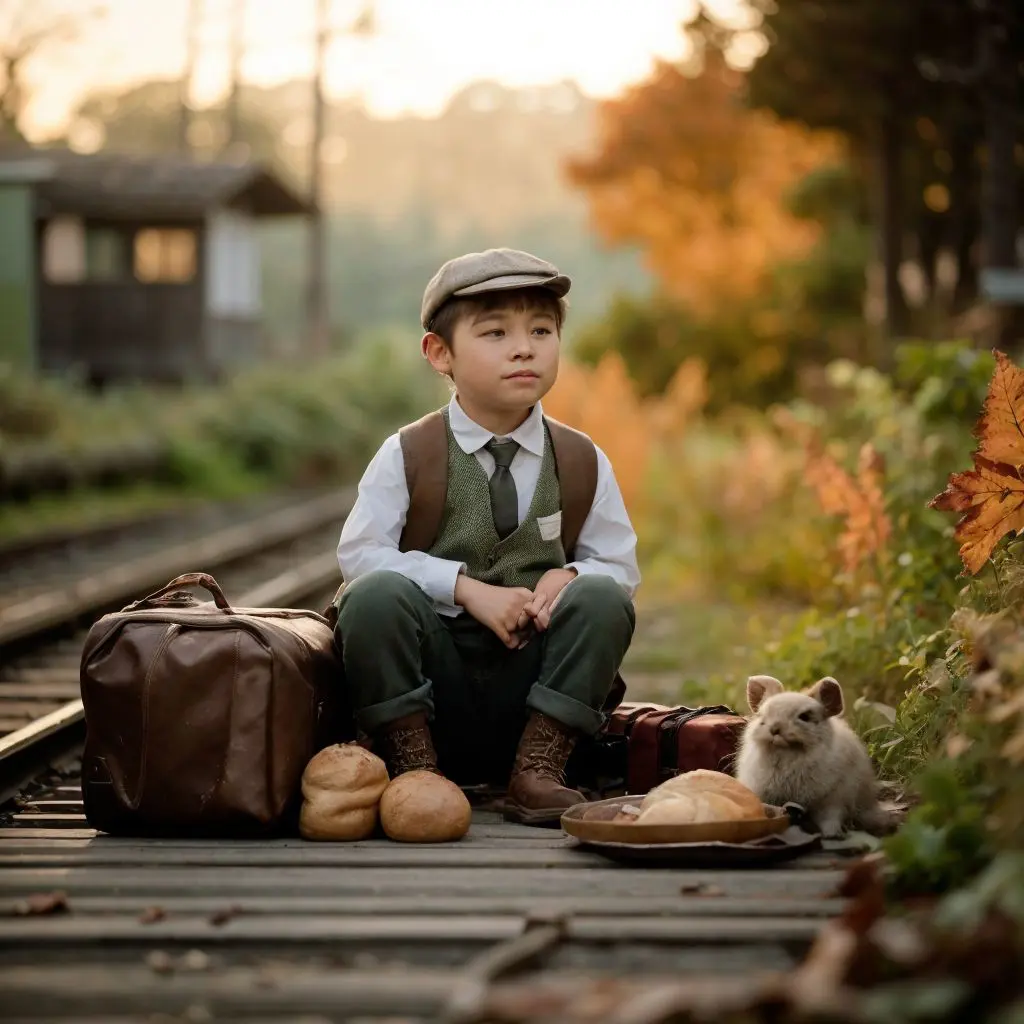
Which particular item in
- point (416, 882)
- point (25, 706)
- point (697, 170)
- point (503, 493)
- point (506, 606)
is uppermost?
point (697, 170)

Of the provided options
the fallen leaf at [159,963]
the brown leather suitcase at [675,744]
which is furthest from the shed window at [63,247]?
the fallen leaf at [159,963]

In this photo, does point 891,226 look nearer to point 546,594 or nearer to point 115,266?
point 546,594

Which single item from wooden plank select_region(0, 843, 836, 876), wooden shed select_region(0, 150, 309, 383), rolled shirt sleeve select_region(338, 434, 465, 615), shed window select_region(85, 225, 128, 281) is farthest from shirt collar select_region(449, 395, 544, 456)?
shed window select_region(85, 225, 128, 281)

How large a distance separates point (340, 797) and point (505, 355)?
4.26ft

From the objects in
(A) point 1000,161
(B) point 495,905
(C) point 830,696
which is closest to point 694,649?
(C) point 830,696

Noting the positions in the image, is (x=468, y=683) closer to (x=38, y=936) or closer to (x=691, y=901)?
(x=691, y=901)

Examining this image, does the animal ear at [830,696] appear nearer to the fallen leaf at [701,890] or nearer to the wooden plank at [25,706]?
the fallen leaf at [701,890]

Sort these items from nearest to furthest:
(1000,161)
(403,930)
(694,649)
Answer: (403,930), (694,649), (1000,161)

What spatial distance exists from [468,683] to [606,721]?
0.44m

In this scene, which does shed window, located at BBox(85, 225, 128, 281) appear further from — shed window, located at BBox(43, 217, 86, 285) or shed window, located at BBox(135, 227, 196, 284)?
shed window, located at BBox(135, 227, 196, 284)

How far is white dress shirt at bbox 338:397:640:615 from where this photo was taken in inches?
165

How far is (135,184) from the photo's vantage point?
31297 mm

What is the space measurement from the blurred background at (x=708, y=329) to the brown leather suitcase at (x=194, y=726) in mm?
1735

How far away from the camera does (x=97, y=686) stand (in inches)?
152
